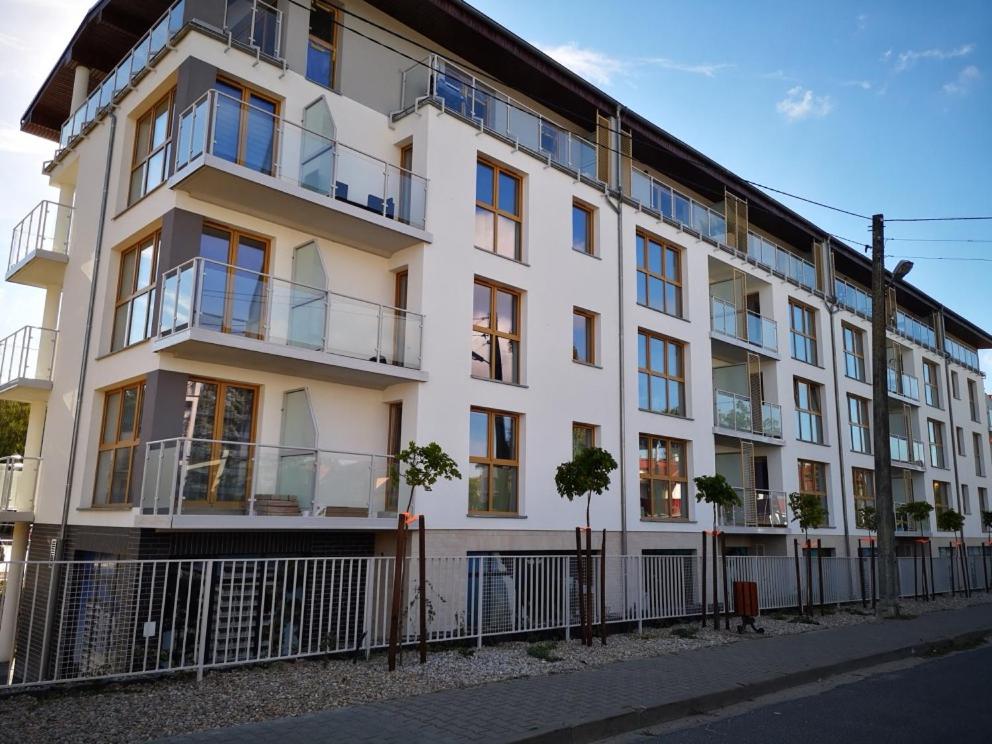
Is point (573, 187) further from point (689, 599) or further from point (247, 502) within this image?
point (247, 502)

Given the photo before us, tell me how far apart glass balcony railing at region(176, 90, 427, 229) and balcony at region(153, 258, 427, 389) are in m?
1.68

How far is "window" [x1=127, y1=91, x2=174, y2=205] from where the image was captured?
12.4 m

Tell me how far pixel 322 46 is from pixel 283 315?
556cm

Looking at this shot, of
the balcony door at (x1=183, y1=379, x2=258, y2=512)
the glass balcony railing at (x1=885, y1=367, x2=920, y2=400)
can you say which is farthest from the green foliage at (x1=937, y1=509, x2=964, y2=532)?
the balcony door at (x1=183, y1=379, x2=258, y2=512)

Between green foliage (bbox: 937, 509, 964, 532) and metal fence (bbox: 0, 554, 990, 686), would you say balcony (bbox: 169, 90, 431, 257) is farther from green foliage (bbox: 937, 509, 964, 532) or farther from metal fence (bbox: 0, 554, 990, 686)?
green foliage (bbox: 937, 509, 964, 532)

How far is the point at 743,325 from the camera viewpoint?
2062cm

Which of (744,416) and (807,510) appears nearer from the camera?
(807,510)

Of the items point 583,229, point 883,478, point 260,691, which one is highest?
point 583,229

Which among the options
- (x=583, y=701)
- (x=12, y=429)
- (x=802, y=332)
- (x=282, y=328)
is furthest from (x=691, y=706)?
(x=12, y=429)

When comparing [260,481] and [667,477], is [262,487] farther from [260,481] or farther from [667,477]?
[667,477]

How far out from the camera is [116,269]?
13.1 m

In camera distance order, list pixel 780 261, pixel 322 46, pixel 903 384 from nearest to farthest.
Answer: pixel 322 46, pixel 780 261, pixel 903 384

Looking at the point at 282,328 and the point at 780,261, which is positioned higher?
the point at 780,261

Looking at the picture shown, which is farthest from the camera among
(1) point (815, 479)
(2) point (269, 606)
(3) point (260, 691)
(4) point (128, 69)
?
(1) point (815, 479)
